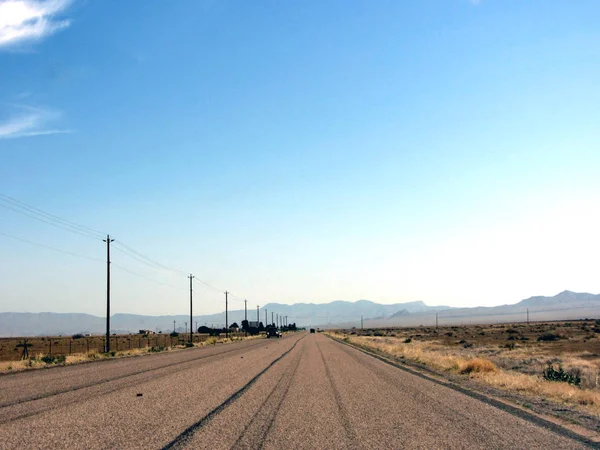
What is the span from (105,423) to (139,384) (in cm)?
867

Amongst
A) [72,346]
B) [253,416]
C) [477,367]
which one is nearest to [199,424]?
[253,416]

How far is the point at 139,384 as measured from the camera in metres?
20.4

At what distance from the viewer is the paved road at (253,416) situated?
1024 cm

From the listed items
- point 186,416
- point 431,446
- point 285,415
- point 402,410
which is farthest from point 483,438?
point 186,416

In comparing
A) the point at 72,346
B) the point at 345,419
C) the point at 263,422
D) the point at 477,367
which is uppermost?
the point at 263,422

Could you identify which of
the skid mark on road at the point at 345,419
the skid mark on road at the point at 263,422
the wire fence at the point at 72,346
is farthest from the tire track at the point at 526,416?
the wire fence at the point at 72,346

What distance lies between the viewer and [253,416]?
43.0ft

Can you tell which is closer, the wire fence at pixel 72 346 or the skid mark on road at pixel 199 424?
the skid mark on road at pixel 199 424

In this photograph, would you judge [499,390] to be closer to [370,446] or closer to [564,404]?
[564,404]

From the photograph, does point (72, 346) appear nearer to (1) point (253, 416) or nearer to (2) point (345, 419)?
(1) point (253, 416)

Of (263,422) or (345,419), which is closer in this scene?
(263,422)

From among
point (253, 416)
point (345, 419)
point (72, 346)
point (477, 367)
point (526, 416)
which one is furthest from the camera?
point (72, 346)

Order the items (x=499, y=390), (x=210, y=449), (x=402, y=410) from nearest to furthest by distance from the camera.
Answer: (x=210, y=449)
(x=402, y=410)
(x=499, y=390)

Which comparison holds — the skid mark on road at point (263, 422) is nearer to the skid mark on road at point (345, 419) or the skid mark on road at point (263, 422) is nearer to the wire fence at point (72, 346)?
the skid mark on road at point (345, 419)
